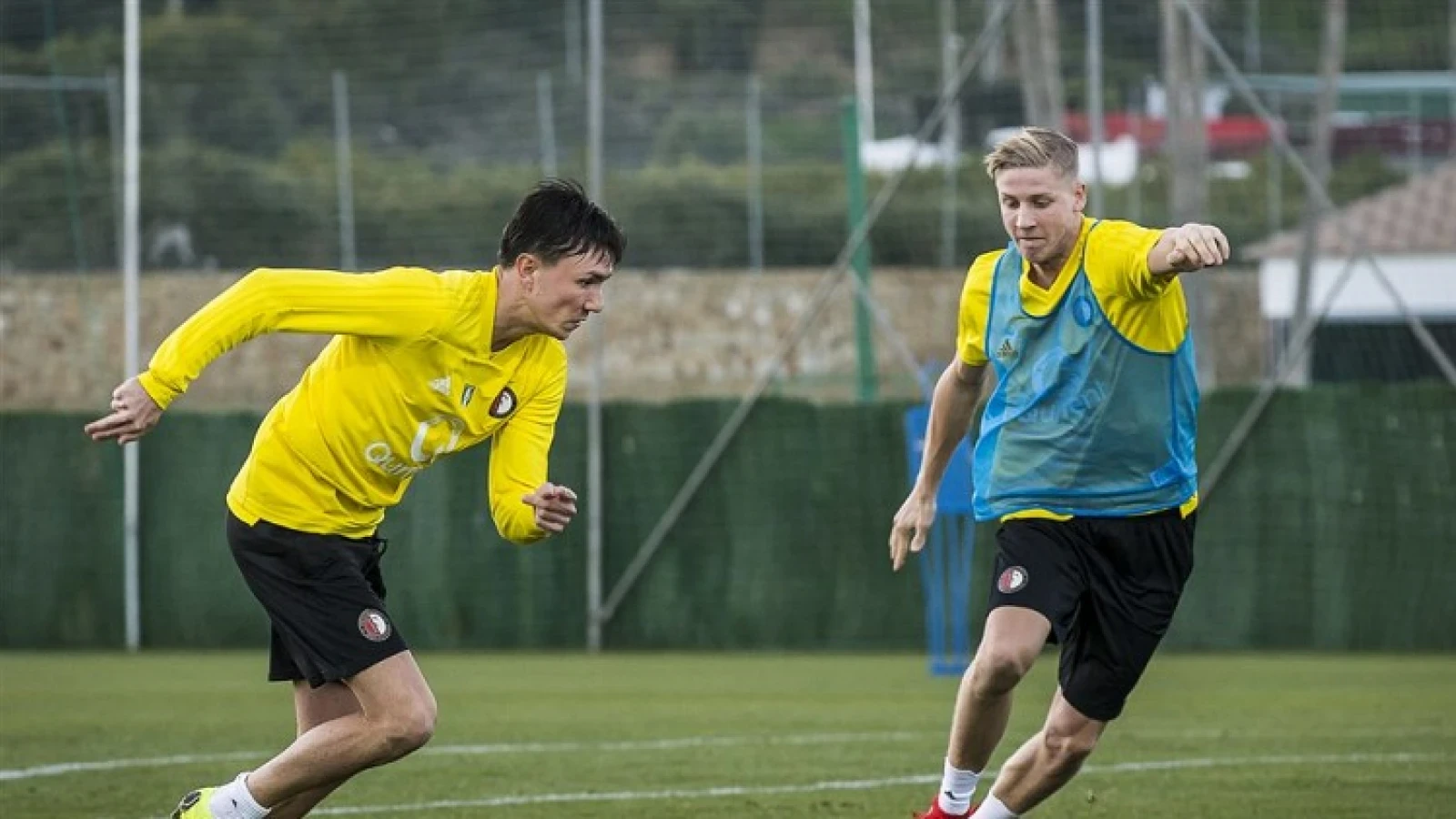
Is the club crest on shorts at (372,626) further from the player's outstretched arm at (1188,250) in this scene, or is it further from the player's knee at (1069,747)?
the player's outstretched arm at (1188,250)

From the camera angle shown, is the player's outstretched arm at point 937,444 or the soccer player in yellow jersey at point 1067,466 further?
the player's outstretched arm at point 937,444

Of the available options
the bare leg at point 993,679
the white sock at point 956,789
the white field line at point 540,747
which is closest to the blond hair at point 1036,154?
the bare leg at point 993,679

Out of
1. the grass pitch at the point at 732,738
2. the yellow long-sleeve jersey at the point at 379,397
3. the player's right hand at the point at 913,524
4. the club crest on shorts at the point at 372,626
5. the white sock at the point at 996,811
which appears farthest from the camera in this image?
the grass pitch at the point at 732,738

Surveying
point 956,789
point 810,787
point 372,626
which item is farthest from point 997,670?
point 810,787

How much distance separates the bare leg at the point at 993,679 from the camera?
7.23 metres

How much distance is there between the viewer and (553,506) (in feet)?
22.8

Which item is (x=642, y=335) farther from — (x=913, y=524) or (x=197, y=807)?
(x=197, y=807)

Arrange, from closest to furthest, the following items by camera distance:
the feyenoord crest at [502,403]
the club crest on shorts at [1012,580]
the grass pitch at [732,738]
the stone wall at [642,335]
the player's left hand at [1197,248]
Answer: the player's left hand at [1197,248]
the feyenoord crest at [502,403]
the club crest on shorts at [1012,580]
the grass pitch at [732,738]
the stone wall at [642,335]

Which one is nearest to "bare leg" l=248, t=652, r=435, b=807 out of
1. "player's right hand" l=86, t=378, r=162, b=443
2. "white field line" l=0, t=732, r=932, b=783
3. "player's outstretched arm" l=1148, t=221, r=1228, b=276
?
"player's right hand" l=86, t=378, r=162, b=443

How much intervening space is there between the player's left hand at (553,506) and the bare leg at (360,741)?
0.57 meters

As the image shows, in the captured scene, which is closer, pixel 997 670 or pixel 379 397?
pixel 379 397

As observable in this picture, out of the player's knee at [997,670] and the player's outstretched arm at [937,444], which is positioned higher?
the player's outstretched arm at [937,444]

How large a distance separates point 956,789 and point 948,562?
1013cm

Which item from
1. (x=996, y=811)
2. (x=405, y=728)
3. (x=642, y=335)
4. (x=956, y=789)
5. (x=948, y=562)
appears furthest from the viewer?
(x=642, y=335)
